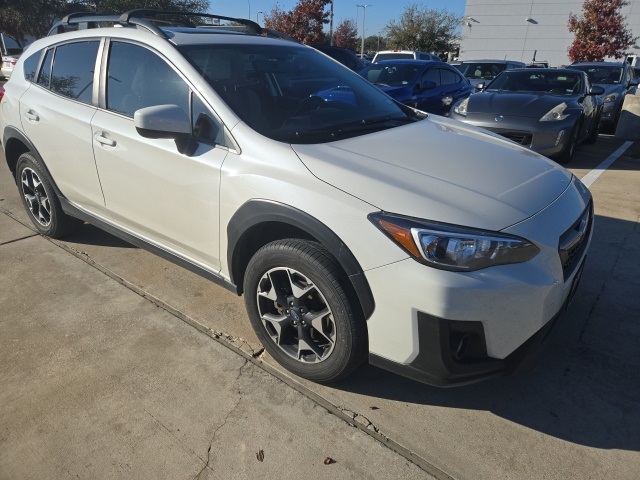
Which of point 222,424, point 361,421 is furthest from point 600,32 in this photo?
point 222,424

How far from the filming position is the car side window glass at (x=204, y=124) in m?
2.46

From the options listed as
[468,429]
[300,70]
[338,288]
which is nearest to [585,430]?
[468,429]

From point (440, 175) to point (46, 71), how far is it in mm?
3273

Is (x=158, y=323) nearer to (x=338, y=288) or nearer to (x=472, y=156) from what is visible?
(x=338, y=288)

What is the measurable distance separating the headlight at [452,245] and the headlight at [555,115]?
5333mm

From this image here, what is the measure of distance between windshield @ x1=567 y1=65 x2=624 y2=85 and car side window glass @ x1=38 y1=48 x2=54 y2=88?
11.2 meters

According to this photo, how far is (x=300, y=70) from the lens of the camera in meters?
3.19

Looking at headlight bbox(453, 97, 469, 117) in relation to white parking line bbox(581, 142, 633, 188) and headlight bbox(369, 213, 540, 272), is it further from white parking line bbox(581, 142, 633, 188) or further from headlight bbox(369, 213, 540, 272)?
headlight bbox(369, 213, 540, 272)

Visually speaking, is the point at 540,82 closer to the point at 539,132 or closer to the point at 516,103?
the point at 516,103

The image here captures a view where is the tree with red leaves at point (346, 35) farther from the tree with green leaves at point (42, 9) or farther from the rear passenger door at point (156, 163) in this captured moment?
the rear passenger door at point (156, 163)

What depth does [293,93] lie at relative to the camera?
2.96 metres

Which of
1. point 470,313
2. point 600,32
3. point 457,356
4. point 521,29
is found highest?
point 521,29

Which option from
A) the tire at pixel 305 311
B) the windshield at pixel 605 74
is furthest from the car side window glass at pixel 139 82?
the windshield at pixel 605 74

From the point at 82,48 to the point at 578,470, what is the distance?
3.90 m
